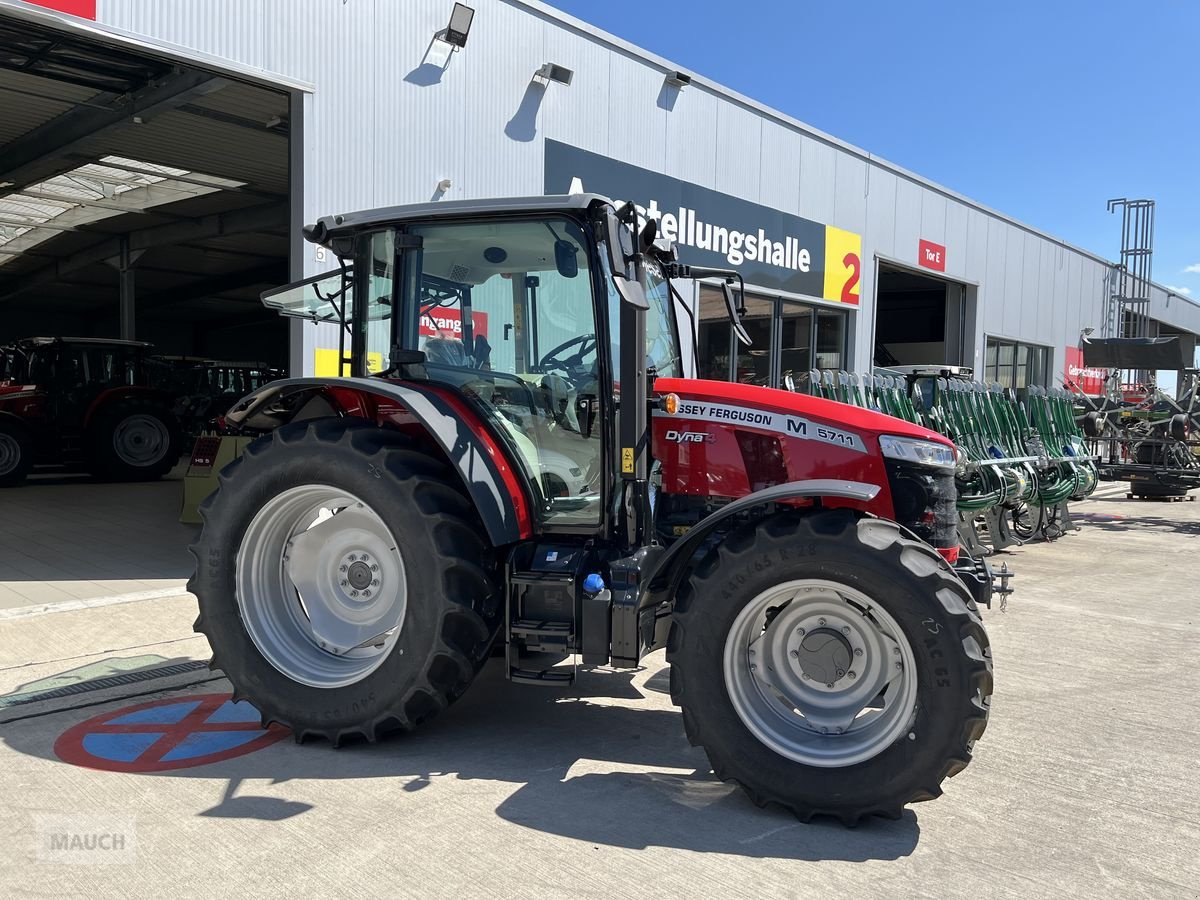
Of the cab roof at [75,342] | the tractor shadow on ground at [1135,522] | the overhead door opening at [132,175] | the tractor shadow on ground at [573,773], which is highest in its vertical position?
the overhead door opening at [132,175]

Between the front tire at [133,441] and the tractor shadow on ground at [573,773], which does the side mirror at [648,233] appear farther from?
the front tire at [133,441]

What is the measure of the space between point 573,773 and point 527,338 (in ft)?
5.71

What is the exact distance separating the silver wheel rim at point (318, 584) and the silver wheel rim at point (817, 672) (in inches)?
57.5

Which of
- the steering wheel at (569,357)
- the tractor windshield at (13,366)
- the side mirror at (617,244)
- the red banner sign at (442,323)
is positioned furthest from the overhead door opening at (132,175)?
the side mirror at (617,244)

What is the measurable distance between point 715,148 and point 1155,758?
940cm

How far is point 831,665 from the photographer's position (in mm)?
3244

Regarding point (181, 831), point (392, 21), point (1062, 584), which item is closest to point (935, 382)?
point (1062, 584)

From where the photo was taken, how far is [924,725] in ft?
9.77

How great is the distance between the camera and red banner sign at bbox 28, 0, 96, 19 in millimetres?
6246

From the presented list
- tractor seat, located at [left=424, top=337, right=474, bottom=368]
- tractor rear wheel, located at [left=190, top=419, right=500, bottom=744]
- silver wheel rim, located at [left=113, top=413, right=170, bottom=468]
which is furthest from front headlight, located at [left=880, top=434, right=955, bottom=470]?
silver wheel rim, located at [left=113, top=413, right=170, bottom=468]

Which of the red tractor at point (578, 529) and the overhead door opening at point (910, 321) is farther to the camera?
the overhead door opening at point (910, 321)

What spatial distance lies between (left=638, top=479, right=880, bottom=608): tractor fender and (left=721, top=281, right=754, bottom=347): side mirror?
1274mm

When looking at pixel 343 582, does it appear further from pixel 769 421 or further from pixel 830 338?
pixel 830 338

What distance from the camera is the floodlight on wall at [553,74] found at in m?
9.29
